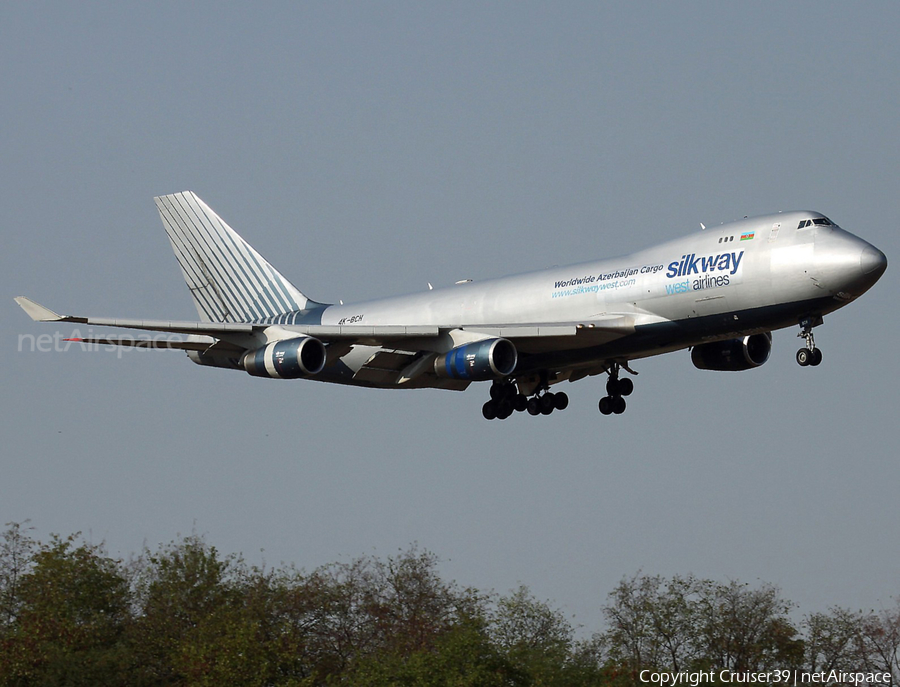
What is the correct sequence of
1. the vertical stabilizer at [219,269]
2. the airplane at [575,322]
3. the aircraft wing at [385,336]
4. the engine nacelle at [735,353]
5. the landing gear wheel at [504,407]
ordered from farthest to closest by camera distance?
the vertical stabilizer at [219,269] → the landing gear wheel at [504,407] → the engine nacelle at [735,353] → the aircraft wing at [385,336] → the airplane at [575,322]

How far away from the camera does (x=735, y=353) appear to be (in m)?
45.2

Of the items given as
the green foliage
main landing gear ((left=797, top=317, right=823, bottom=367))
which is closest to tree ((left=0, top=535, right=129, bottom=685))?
the green foliage

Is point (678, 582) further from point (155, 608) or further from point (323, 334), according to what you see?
point (323, 334)

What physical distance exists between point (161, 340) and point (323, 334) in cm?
664

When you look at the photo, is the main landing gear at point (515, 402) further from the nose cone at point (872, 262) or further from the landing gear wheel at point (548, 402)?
the nose cone at point (872, 262)

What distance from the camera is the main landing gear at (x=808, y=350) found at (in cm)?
3828

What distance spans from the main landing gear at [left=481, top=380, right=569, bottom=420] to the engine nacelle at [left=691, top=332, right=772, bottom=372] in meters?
5.15

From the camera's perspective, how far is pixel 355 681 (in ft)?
179

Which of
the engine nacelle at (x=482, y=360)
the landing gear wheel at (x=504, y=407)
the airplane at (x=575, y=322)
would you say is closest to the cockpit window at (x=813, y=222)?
the airplane at (x=575, y=322)

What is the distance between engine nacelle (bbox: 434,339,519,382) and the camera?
41.2m

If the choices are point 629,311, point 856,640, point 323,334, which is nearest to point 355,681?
point 323,334

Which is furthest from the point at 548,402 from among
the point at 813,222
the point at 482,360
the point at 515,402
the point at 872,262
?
the point at 872,262

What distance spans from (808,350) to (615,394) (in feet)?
Result: 32.1

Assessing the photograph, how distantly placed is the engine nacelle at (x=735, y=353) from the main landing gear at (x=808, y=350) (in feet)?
18.4
